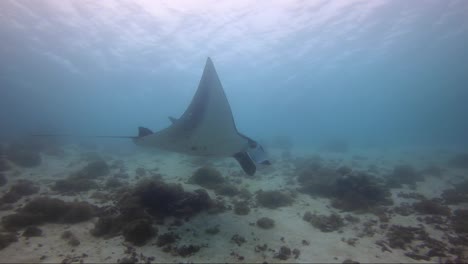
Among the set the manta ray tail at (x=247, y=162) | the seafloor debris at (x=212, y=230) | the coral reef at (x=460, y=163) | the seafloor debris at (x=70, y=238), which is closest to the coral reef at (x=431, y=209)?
the manta ray tail at (x=247, y=162)

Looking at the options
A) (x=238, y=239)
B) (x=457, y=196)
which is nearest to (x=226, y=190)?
(x=238, y=239)

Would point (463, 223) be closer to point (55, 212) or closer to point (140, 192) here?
point (140, 192)

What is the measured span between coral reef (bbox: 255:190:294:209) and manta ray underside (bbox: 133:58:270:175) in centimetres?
257

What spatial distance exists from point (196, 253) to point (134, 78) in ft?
135

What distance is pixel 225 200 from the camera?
8.95 metres

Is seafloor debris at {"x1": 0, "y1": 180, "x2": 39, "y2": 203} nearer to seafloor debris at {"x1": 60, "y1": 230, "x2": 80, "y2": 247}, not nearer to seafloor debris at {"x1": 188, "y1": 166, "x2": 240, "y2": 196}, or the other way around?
seafloor debris at {"x1": 60, "y1": 230, "x2": 80, "y2": 247}

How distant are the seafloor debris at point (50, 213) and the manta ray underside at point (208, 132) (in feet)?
9.04

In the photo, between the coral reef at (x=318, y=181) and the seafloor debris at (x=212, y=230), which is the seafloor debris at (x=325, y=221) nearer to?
the coral reef at (x=318, y=181)

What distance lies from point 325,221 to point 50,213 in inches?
312

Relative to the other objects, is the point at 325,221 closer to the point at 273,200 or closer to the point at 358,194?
the point at 273,200

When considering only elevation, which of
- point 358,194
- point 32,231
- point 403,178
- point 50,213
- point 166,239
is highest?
point 403,178

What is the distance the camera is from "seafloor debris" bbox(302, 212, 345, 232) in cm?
703

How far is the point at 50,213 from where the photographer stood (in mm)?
6848

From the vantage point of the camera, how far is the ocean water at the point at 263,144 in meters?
5.85
